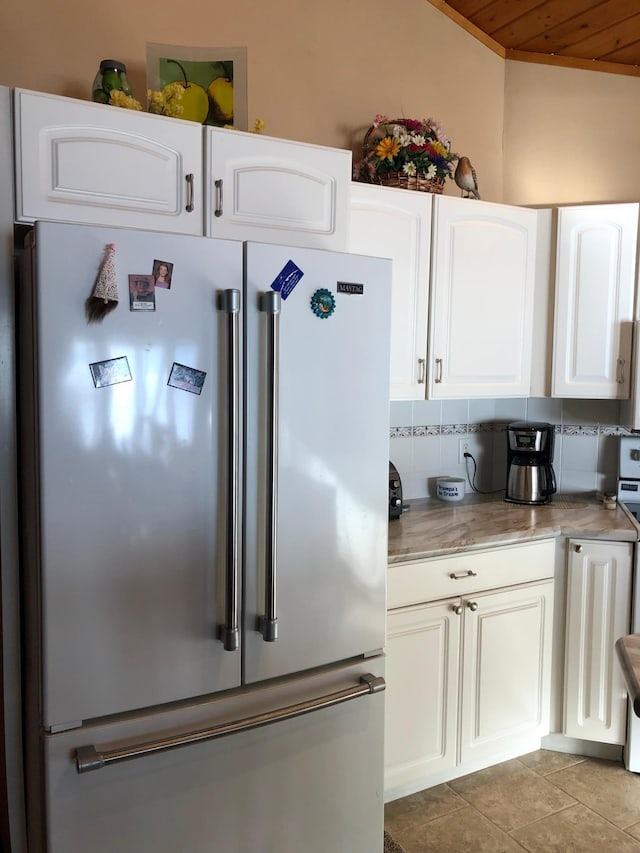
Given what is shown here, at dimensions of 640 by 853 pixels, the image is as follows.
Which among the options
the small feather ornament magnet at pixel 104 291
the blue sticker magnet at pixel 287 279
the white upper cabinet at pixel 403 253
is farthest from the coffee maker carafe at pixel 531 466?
the small feather ornament magnet at pixel 104 291

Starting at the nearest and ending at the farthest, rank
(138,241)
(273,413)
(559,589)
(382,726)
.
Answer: (138,241), (273,413), (382,726), (559,589)

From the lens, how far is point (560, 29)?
2.86m

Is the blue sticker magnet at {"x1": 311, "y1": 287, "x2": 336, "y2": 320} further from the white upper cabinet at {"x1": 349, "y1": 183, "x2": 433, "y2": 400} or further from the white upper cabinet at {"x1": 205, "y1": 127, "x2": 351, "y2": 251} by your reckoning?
the white upper cabinet at {"x1": 349, "y1": 183, "x2": 433, "y2": 400}

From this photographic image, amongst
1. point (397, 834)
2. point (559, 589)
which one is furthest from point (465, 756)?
point (559, 589)

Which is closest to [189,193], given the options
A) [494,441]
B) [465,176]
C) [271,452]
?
[271,452]

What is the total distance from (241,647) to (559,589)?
143 centimetres

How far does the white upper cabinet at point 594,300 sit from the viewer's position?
107 inches

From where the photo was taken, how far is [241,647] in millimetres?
1675

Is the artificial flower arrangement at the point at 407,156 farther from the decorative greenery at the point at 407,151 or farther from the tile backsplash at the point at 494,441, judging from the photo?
the tile backsplash at the point at 494,441

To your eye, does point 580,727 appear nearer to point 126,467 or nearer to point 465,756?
point 465,756

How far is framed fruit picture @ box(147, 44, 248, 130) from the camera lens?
1.97m

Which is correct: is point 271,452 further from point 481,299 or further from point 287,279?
point 481,299

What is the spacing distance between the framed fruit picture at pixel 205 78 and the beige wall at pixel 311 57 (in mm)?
290

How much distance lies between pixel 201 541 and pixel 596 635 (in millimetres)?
1680
